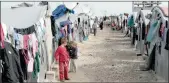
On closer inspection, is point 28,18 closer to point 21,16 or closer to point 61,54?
point 21,16

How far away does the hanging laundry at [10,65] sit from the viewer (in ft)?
23.8

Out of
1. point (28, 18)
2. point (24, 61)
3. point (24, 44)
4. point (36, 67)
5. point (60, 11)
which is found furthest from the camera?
point (60, 11)

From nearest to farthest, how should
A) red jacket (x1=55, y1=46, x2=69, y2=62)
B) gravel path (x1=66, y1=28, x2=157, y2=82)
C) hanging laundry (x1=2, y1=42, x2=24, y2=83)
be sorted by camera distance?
hanging laundry (x1=2, y1=42, x2=24, y2=83) → red jacket (x1=55, y1=46, x2=69, y2=62) → gravel path (x1=66, y1=28, x2=157, y2=82)

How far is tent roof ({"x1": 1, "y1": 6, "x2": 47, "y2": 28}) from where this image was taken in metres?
12.1

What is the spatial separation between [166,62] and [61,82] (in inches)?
140

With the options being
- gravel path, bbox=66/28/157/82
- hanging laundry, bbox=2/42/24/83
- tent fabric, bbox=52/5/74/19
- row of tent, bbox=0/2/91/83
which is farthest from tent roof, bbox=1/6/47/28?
hanging laundry, bbox=2/42/24/83

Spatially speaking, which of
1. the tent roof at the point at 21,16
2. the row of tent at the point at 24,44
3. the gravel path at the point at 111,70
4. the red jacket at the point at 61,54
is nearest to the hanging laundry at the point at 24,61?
the row of tent at the point at 24,44

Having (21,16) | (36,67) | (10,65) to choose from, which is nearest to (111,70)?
(21,16)

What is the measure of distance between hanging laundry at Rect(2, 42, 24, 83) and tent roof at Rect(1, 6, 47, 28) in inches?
171

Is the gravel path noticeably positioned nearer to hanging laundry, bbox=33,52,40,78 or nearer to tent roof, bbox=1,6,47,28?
tent roof, bbox=1,6,47,28

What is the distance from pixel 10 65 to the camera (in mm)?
7312

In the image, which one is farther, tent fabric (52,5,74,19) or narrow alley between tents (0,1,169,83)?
tent fabric (52,5,74,19)

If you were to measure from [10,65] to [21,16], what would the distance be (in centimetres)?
583

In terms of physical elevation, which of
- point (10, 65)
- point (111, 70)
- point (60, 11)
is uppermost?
point (60, 11)
